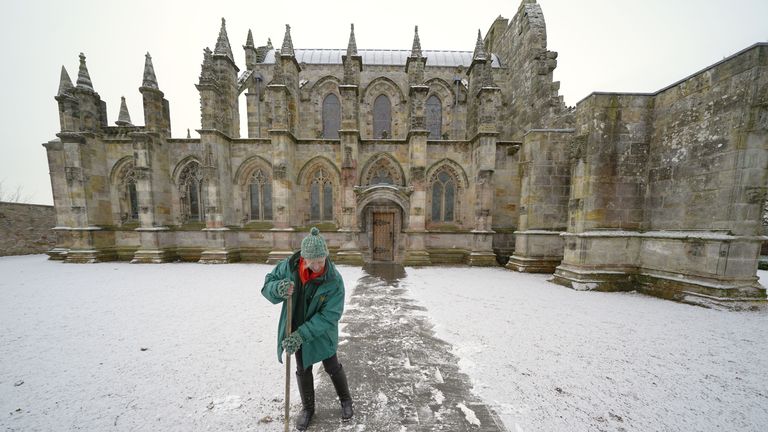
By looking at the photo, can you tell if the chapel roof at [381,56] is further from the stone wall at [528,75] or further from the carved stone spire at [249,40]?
the stone wall at [528,75]

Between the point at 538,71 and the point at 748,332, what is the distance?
1040 cm

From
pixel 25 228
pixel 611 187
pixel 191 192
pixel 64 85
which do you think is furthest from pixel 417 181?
pixel 25 228

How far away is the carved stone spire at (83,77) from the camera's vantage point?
10.7 meters

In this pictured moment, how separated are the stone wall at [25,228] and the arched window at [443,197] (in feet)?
71.9

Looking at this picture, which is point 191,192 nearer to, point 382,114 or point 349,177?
point 349,177

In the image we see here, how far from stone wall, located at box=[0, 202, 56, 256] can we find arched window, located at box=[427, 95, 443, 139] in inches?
919

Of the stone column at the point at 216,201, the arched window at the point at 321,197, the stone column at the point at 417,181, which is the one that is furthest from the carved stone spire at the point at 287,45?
the stone column at the point at 417,181

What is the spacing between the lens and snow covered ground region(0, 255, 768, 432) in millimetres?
2365

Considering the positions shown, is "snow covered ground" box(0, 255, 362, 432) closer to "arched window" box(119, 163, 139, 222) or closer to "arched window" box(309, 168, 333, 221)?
"arched window" box(309, 168, 333, 221)

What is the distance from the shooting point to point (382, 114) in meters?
15.4

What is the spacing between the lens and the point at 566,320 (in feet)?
15.0

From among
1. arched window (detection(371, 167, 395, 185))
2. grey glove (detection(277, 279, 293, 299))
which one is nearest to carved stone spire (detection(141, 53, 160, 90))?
arched window (detection(371, 167, 395, 185))

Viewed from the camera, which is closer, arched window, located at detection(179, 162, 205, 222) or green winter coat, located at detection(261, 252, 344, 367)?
green winter coat, located at detection(261, 252, 344, 367)

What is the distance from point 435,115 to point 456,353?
15178 millimetres
